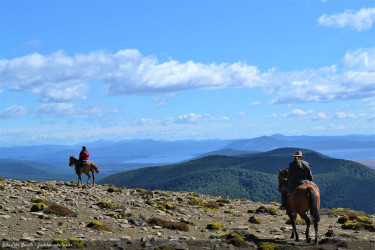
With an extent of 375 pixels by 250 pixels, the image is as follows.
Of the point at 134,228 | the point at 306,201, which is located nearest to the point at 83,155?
the point at 134,228

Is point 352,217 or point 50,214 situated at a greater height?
point 50,214

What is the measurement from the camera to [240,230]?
2238 centimetres

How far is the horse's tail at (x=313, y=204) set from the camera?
674 inches

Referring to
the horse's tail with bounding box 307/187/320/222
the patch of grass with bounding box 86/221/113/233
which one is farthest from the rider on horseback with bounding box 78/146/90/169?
the horse's tail with bounding box 307/187/320/222

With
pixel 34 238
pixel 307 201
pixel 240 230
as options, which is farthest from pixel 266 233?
pixel 34 238

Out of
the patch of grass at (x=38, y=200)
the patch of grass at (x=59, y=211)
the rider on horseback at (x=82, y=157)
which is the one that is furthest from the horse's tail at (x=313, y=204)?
the rider on horseback at (x=82, y=157)

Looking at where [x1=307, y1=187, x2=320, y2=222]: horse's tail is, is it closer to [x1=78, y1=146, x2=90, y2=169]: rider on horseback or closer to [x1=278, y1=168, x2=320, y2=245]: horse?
[x1=278, y1=168, x2=320, y2=245]: horse

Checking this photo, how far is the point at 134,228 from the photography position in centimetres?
2038

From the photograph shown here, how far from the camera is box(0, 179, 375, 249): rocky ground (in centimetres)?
1658

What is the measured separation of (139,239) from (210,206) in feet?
49.8

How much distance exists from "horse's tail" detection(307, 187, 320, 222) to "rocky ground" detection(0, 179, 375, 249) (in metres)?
1.40

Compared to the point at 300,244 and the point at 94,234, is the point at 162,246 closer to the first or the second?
the point at 94,234

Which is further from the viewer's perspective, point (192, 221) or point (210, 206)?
point (210, 206)

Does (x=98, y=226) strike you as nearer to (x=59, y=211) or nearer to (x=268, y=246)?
(x=59, y=211)
